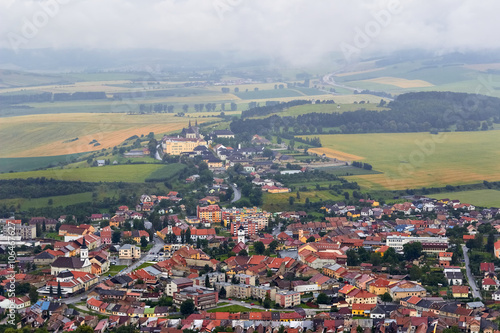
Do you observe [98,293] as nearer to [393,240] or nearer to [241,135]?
[393,240]

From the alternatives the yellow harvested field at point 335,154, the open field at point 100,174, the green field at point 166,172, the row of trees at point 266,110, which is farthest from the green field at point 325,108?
the open field at point 100,174

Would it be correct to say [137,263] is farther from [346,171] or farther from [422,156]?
[422,156]

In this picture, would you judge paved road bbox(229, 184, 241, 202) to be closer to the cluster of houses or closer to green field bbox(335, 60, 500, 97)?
the cluster of houses

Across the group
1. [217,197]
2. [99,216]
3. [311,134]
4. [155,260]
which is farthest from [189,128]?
[155,260]

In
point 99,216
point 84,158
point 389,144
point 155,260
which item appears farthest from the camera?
point 389,144

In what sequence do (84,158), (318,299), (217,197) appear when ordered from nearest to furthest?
(318,299)
(217,197)
(84,158)

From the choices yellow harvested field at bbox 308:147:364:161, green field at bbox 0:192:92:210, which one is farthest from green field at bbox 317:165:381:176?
green field at bbox 0:192:92:210

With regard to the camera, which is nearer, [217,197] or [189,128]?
[217,197]
